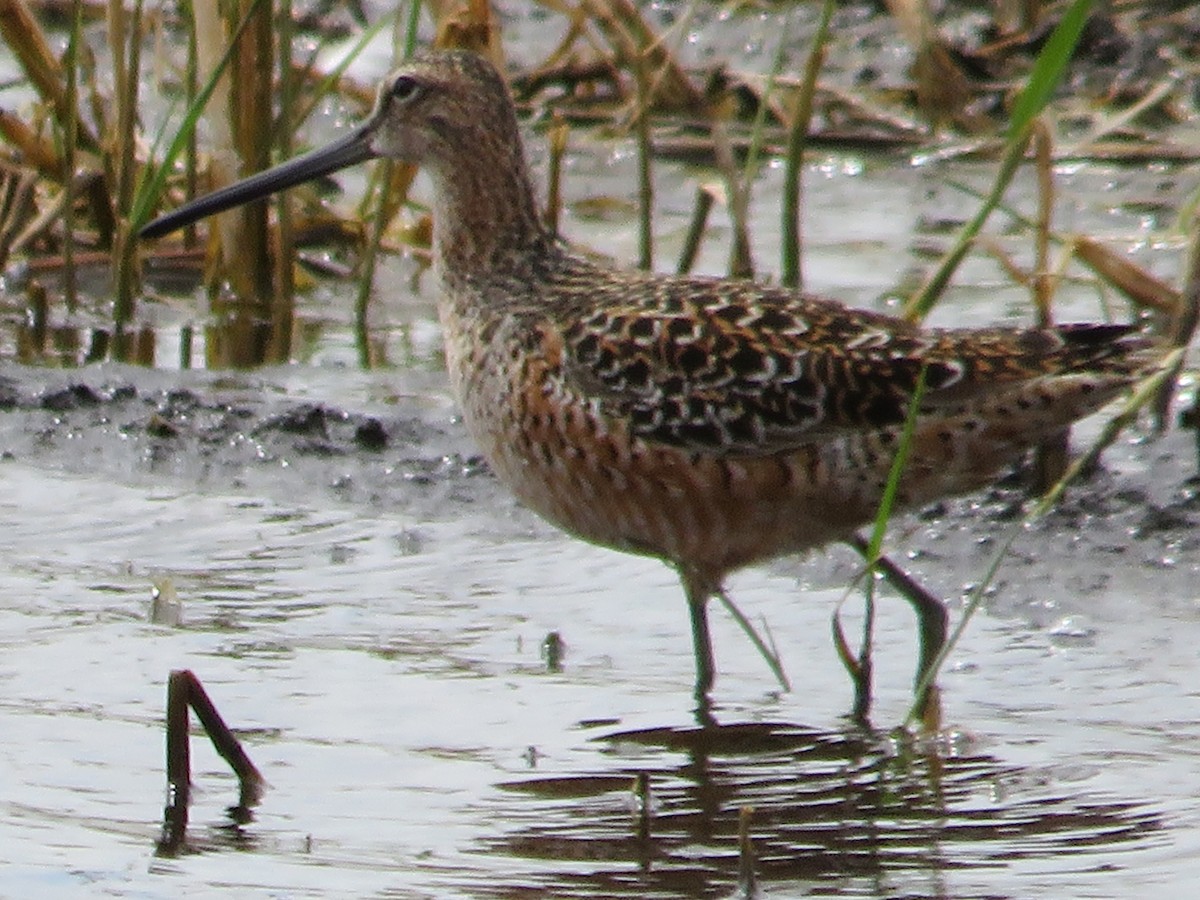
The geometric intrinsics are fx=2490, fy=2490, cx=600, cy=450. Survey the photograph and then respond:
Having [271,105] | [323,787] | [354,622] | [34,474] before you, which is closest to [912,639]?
[354,622]

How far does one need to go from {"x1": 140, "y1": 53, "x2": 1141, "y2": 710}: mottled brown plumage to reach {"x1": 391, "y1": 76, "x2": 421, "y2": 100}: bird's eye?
0.76m

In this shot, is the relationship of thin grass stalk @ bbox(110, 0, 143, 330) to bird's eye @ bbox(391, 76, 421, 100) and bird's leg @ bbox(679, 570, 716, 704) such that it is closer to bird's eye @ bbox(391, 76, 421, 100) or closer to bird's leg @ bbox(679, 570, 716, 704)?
bird's eye @ bbox(391, 76, 421, 100)

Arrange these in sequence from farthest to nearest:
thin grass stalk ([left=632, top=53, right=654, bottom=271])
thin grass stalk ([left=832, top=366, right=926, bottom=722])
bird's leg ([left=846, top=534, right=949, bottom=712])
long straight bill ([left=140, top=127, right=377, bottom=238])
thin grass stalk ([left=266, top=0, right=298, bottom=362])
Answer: thin grass stalk ([left=266, top=0, right=298, bottom=362]) < thin grass stalk ([left=632, top=53, right=654, bottom=271]) < long straight bill ([left=140, top=127, right=377, bottom=238]) < bird's leg ([left=846, top=534, right=949, bottom=712]) < thin grass stalk ([left=832, top=366, right=926, bottom=722])

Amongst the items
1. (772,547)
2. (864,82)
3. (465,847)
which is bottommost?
(465,847)

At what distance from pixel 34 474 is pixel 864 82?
→ 4.00 m

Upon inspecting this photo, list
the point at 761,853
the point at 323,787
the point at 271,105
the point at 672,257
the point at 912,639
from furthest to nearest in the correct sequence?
the point at 672,257 → the point at 271,105 → the point at 912,639 → the point at 323,787 → the point at 761,853

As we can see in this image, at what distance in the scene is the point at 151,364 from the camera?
6.86 m

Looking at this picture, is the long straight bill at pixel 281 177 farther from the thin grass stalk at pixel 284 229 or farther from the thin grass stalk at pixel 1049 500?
the thin grass stalk at pixel 1049 500

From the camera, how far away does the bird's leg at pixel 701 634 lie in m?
4.61

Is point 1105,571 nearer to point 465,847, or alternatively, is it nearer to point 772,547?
point 772,547

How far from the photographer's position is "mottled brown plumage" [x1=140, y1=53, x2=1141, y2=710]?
4.46 meters

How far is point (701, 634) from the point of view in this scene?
15.2ft

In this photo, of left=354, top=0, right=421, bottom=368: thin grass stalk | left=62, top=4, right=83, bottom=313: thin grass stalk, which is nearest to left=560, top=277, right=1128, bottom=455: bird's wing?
left=354, top=0, right=421, bottom=368: thin grass stalk

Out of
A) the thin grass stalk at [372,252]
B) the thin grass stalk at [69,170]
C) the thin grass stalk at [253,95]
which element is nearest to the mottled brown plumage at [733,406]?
the thin grass stalk at [372,252]
